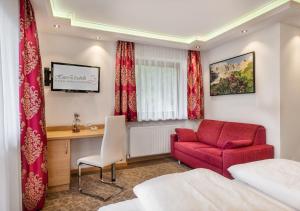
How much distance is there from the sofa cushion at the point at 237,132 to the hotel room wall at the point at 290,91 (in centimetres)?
44

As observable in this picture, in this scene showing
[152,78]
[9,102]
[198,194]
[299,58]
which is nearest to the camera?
[198,194]

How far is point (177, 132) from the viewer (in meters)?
4.12

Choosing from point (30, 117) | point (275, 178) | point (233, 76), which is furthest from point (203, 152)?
point (30, 117)

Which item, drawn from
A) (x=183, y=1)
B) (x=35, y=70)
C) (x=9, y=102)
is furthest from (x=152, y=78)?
(x=9, y=102)

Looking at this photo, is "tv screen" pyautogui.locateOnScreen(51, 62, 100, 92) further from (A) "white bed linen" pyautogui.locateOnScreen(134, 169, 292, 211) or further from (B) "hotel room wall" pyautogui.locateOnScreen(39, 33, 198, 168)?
(A) "white bed linen" pyautogui.locateOnScreen(134, 169, 292, 211)

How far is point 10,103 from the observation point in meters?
1.98

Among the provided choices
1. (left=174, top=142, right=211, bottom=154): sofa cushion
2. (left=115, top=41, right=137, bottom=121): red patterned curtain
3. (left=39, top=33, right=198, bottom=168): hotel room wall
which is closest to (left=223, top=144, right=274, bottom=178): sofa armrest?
(left=174, top=142, right=211, bottom=154): sofa cushion

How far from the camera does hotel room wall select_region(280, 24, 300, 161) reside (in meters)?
3.09

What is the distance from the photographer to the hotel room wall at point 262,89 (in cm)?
310

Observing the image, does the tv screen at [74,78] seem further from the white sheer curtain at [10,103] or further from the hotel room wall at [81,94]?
the white sheer curtain at [10,103]

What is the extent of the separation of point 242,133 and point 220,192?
2.44 metres

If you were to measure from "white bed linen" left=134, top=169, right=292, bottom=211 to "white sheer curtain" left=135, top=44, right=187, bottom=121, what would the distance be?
2.79 metres

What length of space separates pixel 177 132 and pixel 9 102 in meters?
3.04

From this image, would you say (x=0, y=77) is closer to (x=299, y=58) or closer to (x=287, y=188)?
(x=287, y=188)
